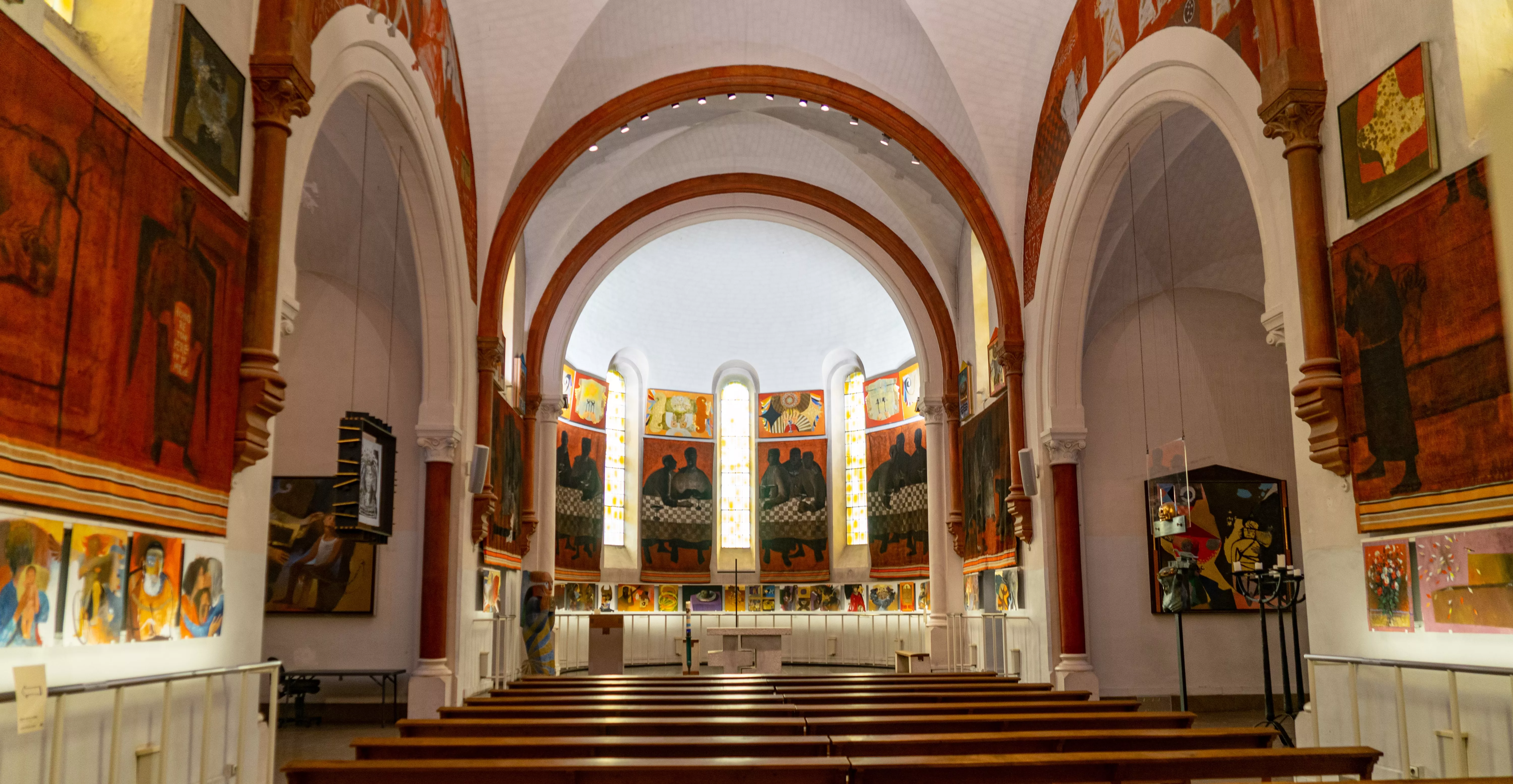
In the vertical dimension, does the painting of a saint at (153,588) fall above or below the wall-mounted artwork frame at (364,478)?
below

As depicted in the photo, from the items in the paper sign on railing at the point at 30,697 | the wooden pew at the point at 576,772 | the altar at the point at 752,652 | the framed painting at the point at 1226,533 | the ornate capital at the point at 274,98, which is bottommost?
the altar at the point at 752,652

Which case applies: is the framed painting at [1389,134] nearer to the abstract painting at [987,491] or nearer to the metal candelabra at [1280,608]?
the metal candelabra at [1280,608]

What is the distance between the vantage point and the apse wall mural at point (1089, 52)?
26.6ft

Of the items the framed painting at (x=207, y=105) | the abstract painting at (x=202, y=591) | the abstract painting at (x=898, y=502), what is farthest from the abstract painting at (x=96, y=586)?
the abstract painting at (x=898, y=502)

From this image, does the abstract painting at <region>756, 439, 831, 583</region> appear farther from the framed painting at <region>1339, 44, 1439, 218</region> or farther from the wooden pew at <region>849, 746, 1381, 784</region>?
the wooden pew at <region>849, 746, 1381, 784</region>

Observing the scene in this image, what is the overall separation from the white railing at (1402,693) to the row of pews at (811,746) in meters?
0.48

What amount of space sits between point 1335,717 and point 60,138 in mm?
7515

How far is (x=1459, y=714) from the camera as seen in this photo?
545cm

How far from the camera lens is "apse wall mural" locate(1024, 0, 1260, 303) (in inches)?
319

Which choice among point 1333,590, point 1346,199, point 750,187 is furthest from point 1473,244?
point 750,187

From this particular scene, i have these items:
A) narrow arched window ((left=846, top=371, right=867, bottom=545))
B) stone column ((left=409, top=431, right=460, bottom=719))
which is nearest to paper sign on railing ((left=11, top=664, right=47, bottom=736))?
stone column ((left=409, top=431, right=460, bottom=719))

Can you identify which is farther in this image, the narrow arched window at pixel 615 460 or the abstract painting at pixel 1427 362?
the narrow arched window at pixel 615 460

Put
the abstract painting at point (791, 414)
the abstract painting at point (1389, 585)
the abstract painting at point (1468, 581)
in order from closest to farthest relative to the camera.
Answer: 1. the abstract painting at point (1468, 581)
2. the abstract painting at point (1389, 585)
3. the abstract painting at point (791, 414)

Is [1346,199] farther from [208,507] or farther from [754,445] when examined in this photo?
[754,445]
